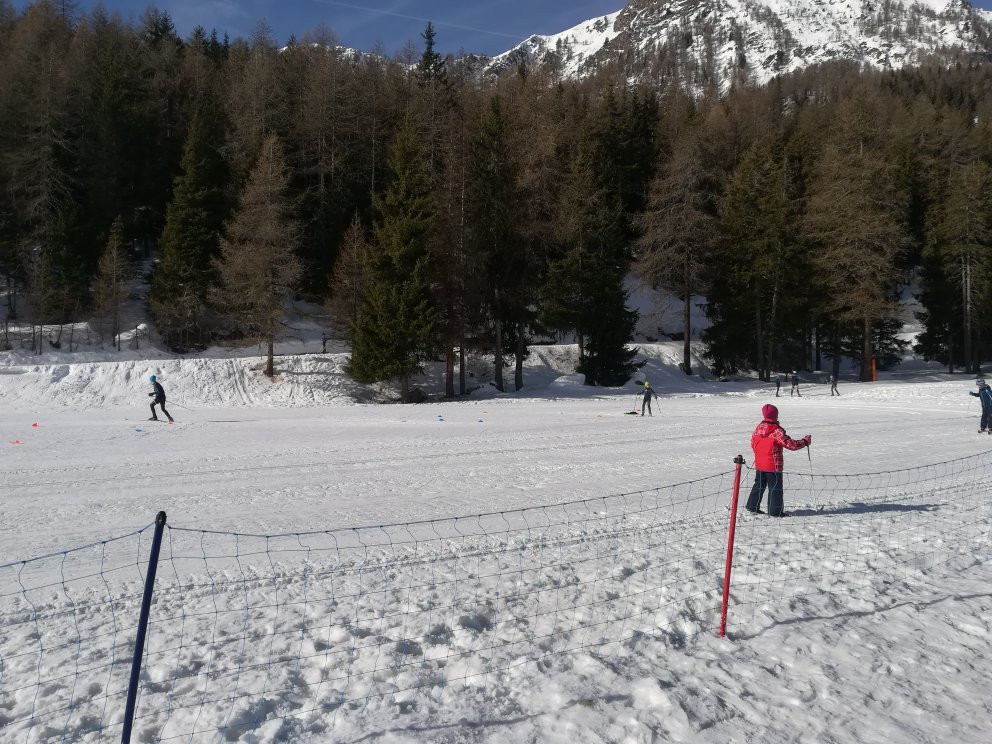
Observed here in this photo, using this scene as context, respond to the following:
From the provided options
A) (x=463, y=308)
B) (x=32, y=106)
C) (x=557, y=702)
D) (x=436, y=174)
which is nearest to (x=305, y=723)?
(x=557, y=702)

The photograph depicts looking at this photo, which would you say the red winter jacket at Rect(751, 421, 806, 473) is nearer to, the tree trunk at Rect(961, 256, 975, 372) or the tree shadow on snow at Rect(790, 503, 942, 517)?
the tree shadow on snow at Rect(790, 503, 942, 517)

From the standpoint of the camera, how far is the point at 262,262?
95.5ft

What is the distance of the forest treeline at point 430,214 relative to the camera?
30266mm

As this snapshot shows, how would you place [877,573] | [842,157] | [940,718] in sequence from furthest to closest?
[842,157]
[877,573]
[940,718]

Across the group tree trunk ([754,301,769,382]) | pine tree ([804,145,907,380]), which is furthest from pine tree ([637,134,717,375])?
pine tree ([804,145,907,380])

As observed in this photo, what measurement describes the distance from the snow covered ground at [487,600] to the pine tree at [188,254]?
872 inches

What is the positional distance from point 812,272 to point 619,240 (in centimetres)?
1194

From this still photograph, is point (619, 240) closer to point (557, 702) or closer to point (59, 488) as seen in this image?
point (59, 488)

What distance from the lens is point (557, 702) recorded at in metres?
4.22

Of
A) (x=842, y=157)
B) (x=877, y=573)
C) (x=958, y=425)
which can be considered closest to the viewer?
(x=877, y=573)

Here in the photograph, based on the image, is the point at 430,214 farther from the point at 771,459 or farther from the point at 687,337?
the point at 771,459

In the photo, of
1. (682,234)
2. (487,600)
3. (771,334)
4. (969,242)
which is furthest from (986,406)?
(969,242)

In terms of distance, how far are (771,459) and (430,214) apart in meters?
23.2

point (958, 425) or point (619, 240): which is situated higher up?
point (619, 240)
